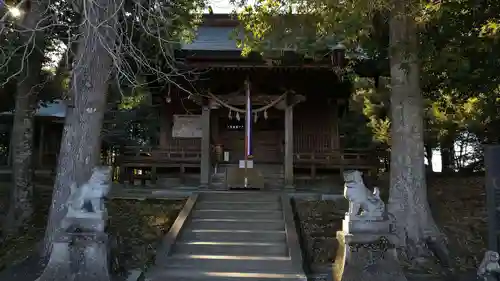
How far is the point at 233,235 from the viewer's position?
8820mm

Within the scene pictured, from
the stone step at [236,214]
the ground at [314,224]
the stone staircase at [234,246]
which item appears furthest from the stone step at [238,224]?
the ground at [314,224]

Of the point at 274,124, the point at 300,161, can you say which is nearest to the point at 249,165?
the point at 300,161

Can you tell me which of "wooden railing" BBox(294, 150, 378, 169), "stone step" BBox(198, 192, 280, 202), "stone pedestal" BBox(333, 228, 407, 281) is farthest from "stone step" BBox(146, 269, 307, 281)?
"wooden railing" BBox(294, 150, 378, 169)

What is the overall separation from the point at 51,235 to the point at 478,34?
9.15 meters

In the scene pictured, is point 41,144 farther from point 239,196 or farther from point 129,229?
point 129,229

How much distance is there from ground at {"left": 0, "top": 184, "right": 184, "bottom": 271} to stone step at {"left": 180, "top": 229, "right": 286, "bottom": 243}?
60 cm

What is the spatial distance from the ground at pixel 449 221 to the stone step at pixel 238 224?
57cm

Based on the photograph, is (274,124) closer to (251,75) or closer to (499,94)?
(251,75)

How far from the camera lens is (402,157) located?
8.01 metres

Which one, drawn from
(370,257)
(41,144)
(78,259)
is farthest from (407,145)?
(41,144)

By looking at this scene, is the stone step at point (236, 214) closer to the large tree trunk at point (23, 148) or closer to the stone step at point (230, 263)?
the stone step at point (230, 263)

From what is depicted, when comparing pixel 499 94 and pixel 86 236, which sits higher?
pixel 499 94

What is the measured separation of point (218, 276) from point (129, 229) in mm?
2727

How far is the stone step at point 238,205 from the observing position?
1035cm
